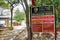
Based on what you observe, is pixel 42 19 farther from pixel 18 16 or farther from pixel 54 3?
pixel 18 16

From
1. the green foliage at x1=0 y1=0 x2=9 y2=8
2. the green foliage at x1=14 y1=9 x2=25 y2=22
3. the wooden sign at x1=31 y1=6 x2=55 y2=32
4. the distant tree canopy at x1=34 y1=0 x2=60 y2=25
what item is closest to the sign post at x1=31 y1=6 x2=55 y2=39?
the wooden sign at x1=31 y1=6 x2=55 y2=32

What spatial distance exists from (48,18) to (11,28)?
3.27 ft

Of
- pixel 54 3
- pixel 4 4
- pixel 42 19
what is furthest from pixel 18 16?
pixel 54 3

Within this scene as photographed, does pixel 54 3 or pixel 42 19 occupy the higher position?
Result: pixel 54 3

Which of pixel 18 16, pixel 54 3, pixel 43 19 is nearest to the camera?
pixel 43 19

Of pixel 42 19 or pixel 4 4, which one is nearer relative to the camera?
pixel 42 19

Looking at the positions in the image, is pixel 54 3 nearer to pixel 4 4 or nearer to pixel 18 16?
pixel 18 16

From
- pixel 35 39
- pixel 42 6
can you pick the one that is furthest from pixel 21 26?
pixel 42 6

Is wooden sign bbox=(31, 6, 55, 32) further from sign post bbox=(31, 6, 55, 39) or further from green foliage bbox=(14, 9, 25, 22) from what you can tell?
green foliage bbox=(14, 9, 25, 22)

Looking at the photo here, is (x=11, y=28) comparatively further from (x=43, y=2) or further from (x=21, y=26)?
(x=43, y=2)

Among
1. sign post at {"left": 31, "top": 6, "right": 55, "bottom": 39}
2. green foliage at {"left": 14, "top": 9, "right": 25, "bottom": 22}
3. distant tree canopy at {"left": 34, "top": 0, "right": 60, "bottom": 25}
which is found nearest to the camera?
sign post at {"left": 31, "top": 6, "right": 55, "bottom": 39}

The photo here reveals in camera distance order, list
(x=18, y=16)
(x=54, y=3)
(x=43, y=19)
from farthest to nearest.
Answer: (x=18, y=16), (x=54, y=3), (x=43, y=19)

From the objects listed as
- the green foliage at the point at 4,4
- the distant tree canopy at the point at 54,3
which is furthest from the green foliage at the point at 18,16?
the distant tree canopy at the point at 54,3

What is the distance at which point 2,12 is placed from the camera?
4.00 m
